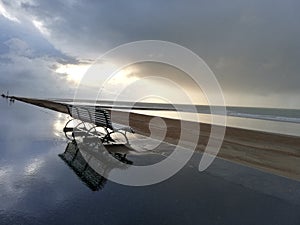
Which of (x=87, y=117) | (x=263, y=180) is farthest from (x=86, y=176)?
(x=87, y=117)

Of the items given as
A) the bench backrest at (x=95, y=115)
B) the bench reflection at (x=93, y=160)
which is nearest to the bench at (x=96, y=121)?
the bench backrest at (x=95, y=115)

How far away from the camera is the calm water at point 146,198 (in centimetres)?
359

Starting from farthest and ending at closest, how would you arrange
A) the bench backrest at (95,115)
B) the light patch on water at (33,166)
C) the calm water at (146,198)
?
the bench backrest at (95,115) → the light patch on water at (33,166) → the calm water at (146,198)

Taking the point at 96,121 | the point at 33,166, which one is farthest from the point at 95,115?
the point at 33,166

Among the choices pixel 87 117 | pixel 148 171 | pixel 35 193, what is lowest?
pixel 35 193

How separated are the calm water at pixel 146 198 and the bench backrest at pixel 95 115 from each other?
202 cm

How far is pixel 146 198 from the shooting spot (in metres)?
4.26

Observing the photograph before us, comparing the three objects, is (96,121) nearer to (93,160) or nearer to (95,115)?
(95,115)

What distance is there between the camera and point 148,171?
18.9 ft

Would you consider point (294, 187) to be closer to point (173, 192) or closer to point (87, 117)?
point (173, 192)

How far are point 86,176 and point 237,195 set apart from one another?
93.8 inches

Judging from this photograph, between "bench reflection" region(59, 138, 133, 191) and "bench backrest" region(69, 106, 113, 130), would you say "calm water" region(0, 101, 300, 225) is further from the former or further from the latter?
"bench backrest" region(69, 106, 113, 130)

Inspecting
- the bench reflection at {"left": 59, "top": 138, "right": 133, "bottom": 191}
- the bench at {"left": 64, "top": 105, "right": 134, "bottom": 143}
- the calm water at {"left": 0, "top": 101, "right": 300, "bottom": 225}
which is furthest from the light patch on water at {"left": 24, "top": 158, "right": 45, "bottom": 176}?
the bench at {"left": 64, "top": 105, "right": 134, "bottom": 143}

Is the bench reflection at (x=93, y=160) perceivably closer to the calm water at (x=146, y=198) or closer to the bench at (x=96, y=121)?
the calm water at (x=146, y=198)
